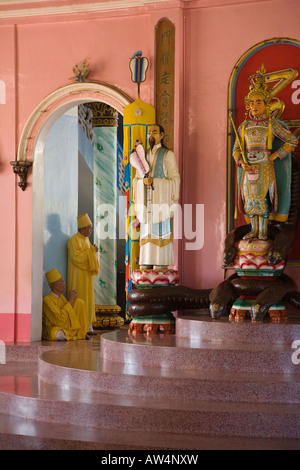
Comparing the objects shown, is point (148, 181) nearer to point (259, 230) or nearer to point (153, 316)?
point (259, 230)

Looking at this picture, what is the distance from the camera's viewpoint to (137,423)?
596 cm

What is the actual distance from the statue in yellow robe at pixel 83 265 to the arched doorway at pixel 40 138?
2.40 feet

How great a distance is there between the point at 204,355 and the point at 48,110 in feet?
13.8

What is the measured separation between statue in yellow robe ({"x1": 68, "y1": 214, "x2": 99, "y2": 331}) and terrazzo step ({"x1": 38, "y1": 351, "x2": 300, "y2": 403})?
11.3 feet

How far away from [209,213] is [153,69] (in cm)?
181

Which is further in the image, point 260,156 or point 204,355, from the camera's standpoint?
point 260,156

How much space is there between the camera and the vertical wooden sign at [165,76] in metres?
9.02

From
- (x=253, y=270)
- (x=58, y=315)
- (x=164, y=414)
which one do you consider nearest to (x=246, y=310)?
(x=253, y=270)

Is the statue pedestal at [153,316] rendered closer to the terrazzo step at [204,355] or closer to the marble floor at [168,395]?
the marble floor at [168,395]

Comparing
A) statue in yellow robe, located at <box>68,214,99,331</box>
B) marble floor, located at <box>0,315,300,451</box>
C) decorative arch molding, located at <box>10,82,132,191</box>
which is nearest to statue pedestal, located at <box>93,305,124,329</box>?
statue in yellow robe, located at <box>68,214,99,331</box>

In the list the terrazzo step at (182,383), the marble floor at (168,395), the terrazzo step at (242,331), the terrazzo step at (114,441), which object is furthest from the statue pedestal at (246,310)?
the terrazzo step at (114,441)

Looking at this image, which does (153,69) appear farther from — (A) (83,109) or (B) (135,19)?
(A) (83,109)

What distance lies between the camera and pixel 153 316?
8.29 m

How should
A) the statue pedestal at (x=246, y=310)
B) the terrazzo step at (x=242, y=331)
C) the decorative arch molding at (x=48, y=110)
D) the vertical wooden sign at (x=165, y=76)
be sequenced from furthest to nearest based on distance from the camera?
the decorative arch molding at (x=48, y=110) → the vertical wooden sign at (x=165, y=76) → the statue pedestal at (x=246, y=310) → the terrazzo step at (x=242, y=331)
